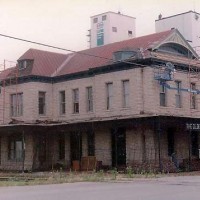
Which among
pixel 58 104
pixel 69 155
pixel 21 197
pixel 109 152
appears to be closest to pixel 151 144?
pixel 109 152

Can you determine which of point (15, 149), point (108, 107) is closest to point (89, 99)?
point (108, 107)

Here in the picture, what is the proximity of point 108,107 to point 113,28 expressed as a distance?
31.7 meters

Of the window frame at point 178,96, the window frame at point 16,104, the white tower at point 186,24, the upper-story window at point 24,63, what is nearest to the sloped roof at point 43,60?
the upper-story window at point 24,63

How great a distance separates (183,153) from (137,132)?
4.26 m

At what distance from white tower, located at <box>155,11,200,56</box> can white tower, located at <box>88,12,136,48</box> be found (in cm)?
638

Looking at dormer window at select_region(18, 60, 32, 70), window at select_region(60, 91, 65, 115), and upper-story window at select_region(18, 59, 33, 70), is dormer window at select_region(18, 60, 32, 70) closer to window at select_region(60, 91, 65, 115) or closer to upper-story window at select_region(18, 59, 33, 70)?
upper-story window at select_region(18, 59, 33, 70)

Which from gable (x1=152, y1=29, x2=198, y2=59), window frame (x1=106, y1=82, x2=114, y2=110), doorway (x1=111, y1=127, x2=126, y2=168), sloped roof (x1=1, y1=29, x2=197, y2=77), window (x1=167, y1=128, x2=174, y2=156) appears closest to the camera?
doorway (x1=111, y1=127, x2=126, y2=168)

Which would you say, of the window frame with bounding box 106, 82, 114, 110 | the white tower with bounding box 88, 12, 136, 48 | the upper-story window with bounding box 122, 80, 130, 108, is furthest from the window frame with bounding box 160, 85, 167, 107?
the white tower with bounding box 88, 12, 136, 48

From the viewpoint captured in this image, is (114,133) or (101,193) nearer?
(101,193)

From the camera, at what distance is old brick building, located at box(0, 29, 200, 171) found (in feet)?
101

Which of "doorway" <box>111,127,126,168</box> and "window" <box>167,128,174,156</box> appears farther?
"window" <box>167,128,174,156</box>

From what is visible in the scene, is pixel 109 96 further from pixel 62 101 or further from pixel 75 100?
pixel 62 101

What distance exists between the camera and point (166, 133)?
31.9 meters

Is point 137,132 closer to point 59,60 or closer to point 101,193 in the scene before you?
point 59,60
